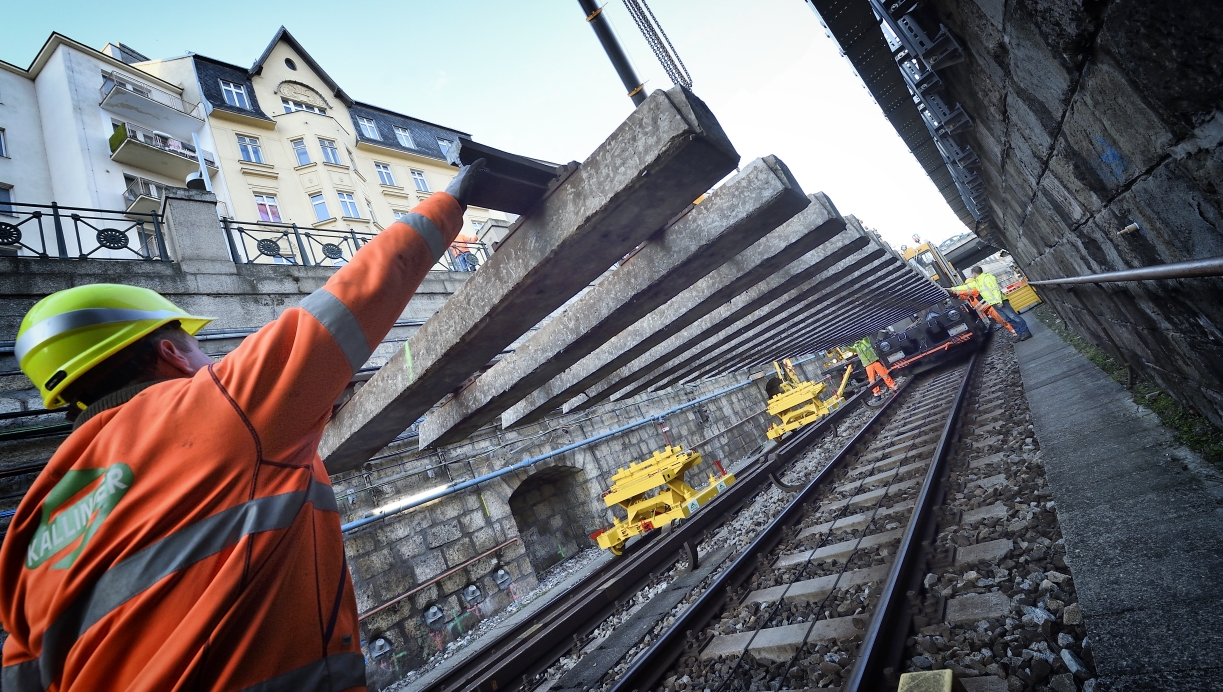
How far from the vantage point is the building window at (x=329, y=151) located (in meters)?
22.3

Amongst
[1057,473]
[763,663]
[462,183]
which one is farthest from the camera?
[1057,473]

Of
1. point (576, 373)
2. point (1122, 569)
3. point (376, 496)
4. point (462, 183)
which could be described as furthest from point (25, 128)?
point (1122, 569)

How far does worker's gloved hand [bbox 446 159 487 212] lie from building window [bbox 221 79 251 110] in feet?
89.2

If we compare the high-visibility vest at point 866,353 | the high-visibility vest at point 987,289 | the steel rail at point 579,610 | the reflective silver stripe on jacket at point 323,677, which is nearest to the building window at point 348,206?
the steel rail at point 579,610

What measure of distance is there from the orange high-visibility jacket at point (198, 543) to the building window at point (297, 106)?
28.6m

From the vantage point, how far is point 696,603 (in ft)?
13.9

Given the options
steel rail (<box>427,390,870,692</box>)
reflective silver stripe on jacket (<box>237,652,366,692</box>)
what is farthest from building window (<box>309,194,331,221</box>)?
reflective silver stripe on jacket (<box>237,652,366,692</box>)

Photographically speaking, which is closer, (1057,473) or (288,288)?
(1057,473)

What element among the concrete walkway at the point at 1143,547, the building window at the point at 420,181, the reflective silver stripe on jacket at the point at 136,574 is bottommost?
the concrete walkway at the point at 1143,547

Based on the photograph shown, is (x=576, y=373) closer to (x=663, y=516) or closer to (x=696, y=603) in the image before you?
(x=696, y=603)

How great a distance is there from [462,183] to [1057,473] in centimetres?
454

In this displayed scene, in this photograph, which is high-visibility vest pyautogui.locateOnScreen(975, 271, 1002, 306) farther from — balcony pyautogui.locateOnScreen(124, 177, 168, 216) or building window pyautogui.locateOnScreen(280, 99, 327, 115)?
building window pyautogui.locateOnScreen(280, 99, 327, 115)

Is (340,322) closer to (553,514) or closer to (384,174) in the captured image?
(553,514)

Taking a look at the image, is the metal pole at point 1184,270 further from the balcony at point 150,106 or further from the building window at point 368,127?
the building window at point 368,127
